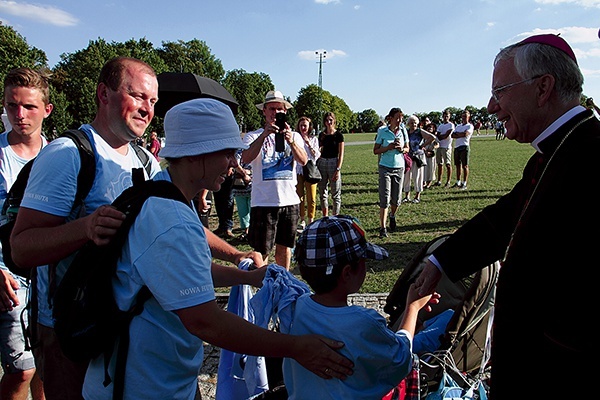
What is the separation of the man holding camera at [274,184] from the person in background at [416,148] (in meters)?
5.57

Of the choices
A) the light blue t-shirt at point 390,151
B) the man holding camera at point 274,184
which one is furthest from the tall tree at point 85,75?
the man holding camera at point 274,184

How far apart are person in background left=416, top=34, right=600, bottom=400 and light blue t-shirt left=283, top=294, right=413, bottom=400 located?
450 millimetres

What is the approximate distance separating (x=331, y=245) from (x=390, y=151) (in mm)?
6199

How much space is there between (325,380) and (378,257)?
22.3 inches

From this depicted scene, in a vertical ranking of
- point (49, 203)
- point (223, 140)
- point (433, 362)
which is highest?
point (223, 140)

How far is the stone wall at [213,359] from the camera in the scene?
3.41 metres

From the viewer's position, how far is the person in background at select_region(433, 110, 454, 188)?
41.7ft

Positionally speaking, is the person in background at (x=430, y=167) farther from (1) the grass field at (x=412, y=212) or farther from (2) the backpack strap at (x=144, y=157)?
(2) the backpack strap at (x=144, y=157)

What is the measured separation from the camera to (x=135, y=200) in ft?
4.88

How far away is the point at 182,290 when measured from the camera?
4.50 ft

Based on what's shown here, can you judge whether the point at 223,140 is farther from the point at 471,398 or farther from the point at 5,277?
the point at 471,398

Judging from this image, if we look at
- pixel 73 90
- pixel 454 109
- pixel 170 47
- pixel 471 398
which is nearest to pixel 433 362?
pixel 471 398

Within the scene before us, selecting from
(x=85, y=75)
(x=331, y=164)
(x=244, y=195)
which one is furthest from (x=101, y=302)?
(x=85, y=75)

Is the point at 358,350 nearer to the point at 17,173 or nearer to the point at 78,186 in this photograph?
the point at 78,186
